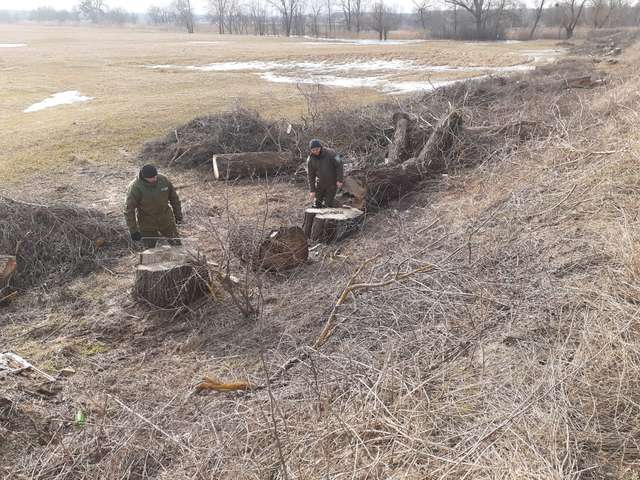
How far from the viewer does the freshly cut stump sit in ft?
22.7

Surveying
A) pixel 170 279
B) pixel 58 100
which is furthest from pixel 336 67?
pixel 170 279

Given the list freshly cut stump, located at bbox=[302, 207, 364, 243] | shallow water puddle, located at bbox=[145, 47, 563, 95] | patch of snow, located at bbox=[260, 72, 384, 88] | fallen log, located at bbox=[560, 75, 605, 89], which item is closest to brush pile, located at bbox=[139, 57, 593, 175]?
fallen log, located at bbox=[560, 75, 605, 89]

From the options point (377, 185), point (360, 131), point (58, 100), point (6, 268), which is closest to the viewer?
point (6, 268)

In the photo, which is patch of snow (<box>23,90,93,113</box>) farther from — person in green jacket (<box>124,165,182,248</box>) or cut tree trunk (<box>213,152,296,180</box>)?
person in green jacket (<box>124,165,182,248</box>)

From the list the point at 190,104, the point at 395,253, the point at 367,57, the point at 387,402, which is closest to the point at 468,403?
the point at 387,402

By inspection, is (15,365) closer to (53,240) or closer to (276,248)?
(53,240)

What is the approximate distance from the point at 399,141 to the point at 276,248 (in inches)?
175

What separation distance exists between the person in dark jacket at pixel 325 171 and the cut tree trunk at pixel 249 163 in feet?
9.84

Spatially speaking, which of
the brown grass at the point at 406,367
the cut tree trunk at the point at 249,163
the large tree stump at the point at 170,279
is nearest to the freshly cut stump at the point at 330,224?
the brown grass at the point at 406,367

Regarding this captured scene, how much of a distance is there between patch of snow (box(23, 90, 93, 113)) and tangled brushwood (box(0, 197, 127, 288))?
1369 centimetres

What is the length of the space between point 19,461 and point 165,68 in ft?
107

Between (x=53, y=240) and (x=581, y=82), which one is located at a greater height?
(x=581, y=82)

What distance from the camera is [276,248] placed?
6.08 meters

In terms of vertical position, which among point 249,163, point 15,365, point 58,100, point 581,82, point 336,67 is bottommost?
point 15,365
